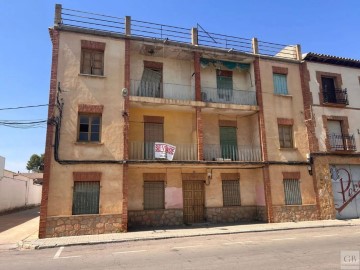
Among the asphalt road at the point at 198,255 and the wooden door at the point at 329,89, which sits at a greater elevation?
the wooden door at the point at 329,89

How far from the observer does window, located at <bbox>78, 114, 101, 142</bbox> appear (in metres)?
14.5

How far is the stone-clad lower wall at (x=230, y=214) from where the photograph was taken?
55.3 ft

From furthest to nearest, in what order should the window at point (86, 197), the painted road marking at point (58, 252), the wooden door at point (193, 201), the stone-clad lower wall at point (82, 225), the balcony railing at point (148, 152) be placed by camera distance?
the wooden door at point (193, 201) < the balcony railing at point (148, 152) < the window at point (86, 197) < the stone-clad lower wall at point (82, 225) < the painted road marking at point (58, 252)

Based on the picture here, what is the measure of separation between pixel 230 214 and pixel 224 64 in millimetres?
9337

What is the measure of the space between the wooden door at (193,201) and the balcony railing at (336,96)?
10.4m

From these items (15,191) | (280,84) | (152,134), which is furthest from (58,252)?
(15,191)

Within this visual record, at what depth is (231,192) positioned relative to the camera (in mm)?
17547

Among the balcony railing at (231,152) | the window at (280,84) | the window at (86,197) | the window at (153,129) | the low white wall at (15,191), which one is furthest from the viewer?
the low white wall at (15,191)

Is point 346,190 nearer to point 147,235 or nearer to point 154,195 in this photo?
point 154,195

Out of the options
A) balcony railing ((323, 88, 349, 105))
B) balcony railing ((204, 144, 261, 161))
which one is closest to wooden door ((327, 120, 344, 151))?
balcony railing ((323, 88, 349, 105))

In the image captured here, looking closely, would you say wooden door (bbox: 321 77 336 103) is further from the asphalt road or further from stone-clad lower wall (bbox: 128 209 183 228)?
stone-clad lower wall (bbox: 128 209 183 228)

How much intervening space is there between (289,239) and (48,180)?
10687mm

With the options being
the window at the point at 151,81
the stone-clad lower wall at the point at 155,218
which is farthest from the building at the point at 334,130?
the window at the point at 151,81

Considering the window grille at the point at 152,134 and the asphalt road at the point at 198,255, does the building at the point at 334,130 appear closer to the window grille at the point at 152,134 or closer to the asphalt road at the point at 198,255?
A: the asphalt road at the point at 198,255
